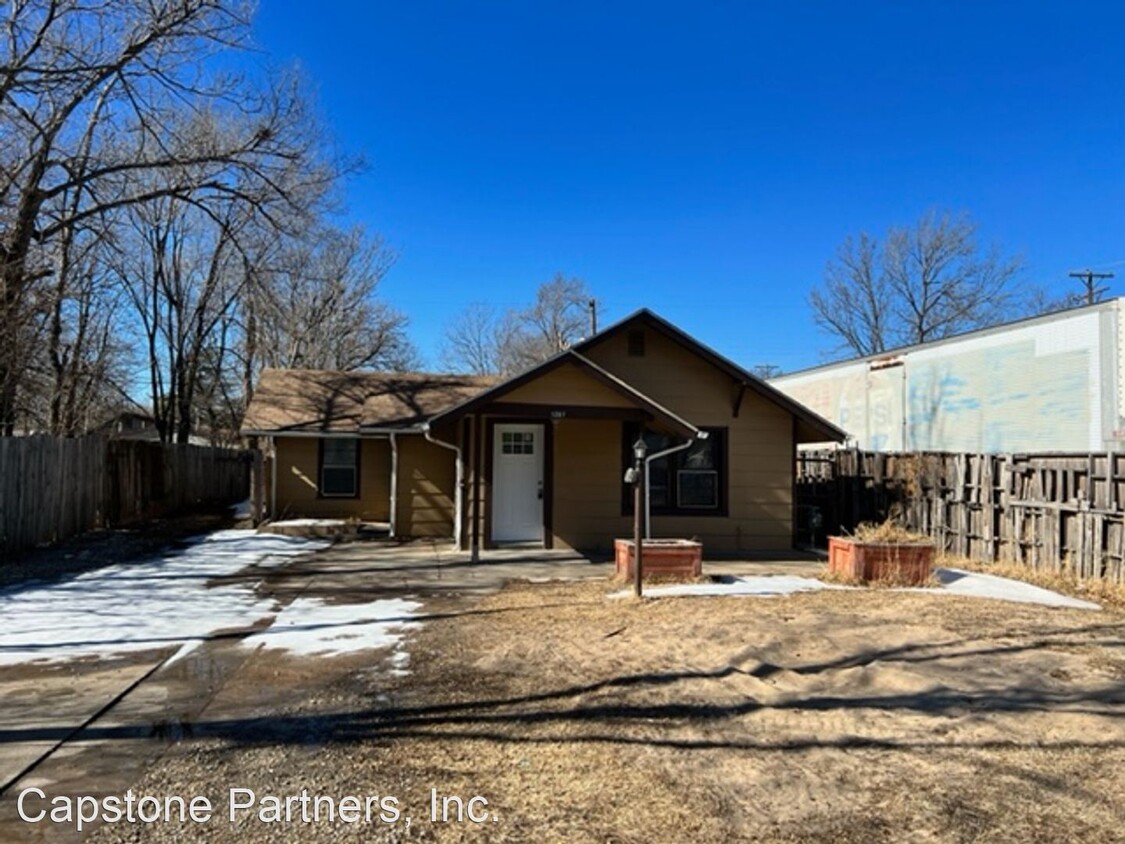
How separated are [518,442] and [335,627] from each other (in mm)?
6536

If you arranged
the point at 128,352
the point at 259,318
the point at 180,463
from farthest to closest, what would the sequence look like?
the point at 259,318
the point at 128,352
the point at 180,463

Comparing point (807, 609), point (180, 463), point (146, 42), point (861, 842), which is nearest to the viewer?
point (861, 842)

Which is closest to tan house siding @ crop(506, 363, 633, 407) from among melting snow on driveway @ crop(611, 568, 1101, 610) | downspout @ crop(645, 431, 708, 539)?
downspout @ crop(645, 431, 708, 539)

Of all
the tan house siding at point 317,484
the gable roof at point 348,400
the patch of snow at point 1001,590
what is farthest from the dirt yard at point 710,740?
the tan house siding at point 317,484

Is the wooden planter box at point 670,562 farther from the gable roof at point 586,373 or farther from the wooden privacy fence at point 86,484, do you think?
the wooden privacy fence at point 86,484

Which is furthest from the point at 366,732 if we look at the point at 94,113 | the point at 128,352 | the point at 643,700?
the point at 128,352

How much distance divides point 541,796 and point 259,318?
30908 mm

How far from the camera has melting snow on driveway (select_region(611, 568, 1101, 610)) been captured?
28.7 ft

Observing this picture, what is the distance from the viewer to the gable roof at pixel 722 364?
13.2m

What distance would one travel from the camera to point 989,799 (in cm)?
355

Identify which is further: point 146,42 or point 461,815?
point 146,42

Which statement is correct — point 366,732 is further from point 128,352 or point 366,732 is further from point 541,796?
point 128,352

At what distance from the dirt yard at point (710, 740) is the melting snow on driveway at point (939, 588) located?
6.31 feet

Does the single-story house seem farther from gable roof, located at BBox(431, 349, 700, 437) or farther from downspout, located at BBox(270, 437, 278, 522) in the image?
downspout, located at BBox(270, 437, 278, 522)
